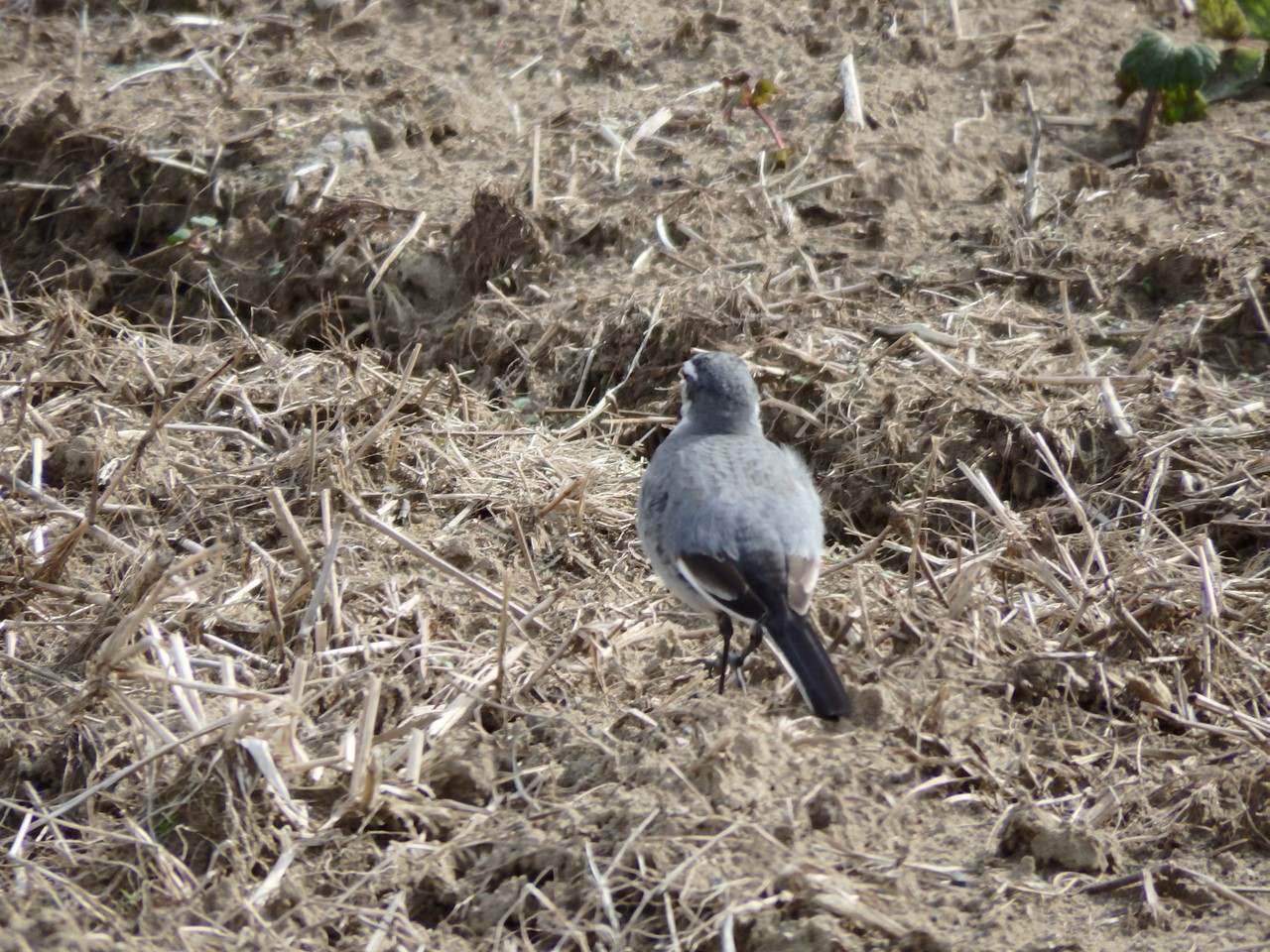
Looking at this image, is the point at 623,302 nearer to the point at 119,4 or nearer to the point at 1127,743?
the point at 1127,743

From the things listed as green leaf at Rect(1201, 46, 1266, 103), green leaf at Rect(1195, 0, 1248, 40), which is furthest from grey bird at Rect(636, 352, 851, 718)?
green leaf at Rect(1195, 0, 1248, 40)

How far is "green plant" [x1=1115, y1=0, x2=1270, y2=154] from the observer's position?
659 cm

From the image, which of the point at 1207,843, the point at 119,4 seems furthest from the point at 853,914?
the point at 119,4

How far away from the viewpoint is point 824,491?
18.8ft

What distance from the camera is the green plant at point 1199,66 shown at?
6.59 metres

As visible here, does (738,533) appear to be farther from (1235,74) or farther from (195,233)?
(1235,74)

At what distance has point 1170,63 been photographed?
6578 mm

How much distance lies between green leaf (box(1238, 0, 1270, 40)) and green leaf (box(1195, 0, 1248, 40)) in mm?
181

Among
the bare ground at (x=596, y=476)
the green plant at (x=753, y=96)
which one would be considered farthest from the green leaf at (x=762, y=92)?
the bare ground at (x=596, y=476)

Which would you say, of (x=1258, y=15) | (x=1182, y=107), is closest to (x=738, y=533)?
(x=1182, y=107)

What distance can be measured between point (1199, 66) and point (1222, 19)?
3.43ft

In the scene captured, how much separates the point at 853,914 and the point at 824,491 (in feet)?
8.87

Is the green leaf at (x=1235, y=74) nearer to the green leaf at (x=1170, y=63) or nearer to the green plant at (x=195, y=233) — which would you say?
the green leaf at (x=1170, y=63)

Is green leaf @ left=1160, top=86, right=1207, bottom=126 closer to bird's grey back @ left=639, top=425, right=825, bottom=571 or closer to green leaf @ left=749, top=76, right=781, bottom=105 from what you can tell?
Answer: green leaf @ left=749, top=76, right=781, bottom=105
